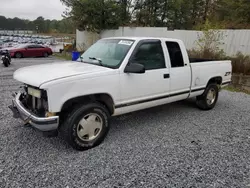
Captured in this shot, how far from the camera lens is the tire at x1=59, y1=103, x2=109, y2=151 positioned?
2.92 meters

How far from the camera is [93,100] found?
10.5 ft

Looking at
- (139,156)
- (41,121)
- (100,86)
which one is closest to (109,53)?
(100,86)

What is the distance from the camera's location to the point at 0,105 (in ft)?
16.8

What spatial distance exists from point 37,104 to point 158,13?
2095 cm

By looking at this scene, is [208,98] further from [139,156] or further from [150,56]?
[139,156]

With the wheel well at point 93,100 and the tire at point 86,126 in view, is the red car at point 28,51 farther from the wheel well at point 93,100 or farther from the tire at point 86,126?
the tire at point 86,126

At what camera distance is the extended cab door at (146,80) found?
3.41 metres

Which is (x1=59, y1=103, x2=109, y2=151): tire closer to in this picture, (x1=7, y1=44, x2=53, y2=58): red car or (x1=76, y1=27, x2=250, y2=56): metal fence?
(x1=76, y1=27, x2=250, y2=56): metal fence

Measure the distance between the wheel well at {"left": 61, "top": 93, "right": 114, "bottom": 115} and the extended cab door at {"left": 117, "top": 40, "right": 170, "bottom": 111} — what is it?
0.53 ft

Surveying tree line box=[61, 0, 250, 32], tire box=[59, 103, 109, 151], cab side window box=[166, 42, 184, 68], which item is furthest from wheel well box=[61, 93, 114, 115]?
tree line box=[61, 0, 250, 32]

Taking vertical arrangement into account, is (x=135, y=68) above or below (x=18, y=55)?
above

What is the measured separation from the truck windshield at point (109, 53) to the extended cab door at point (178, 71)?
38.4 inches

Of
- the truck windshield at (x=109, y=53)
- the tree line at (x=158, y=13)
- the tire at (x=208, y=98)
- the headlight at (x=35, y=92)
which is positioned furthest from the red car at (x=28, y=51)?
the tire at (x=208, y=98)

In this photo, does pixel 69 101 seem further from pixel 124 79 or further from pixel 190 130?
pixel 190 130
